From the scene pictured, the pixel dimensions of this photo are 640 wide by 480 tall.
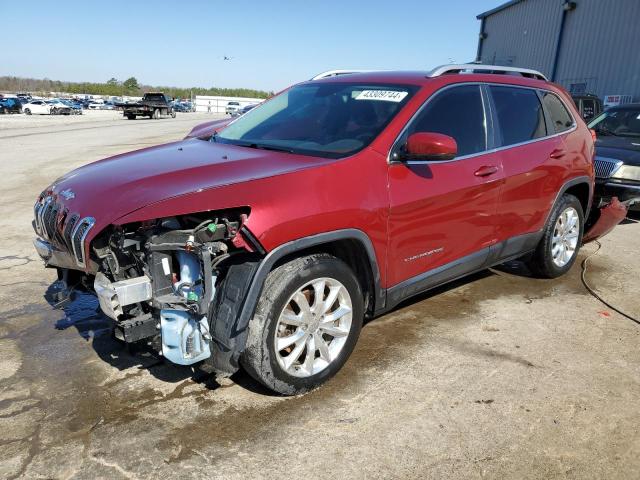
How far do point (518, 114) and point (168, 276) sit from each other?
3192 mm

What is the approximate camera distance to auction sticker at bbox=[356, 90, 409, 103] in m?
3.58

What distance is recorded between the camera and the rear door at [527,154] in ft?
13.5

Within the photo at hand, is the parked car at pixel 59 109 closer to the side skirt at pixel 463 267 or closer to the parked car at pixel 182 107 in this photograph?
the parked car at pixel 182 107

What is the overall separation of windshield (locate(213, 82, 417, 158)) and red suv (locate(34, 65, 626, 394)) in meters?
0.02

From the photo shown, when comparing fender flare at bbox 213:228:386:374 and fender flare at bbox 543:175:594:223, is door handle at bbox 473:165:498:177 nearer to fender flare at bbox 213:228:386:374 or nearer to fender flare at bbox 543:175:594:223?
fender flare at bbox 543:175:594:223

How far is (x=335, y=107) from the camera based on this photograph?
12.5 ft

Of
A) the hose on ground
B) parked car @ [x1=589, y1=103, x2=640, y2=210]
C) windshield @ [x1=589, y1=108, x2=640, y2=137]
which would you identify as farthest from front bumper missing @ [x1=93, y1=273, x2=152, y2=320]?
windshield @ [x1=589, y1=108, x2=640, y2=137]

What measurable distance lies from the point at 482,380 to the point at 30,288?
12.6ft

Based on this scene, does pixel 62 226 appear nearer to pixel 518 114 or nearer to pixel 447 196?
pixel 447 196

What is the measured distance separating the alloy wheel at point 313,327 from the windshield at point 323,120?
33.1 inches

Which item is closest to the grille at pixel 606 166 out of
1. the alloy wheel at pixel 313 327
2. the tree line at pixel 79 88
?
the alloy wheel at pixel 313 327

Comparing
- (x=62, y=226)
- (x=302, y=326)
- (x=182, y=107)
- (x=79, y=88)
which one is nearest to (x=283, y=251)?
(x=302, y=326)

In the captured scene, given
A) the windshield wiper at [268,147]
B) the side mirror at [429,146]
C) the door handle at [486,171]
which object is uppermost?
the side mirror at [429,146]

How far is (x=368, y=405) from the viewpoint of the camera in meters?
2.98
